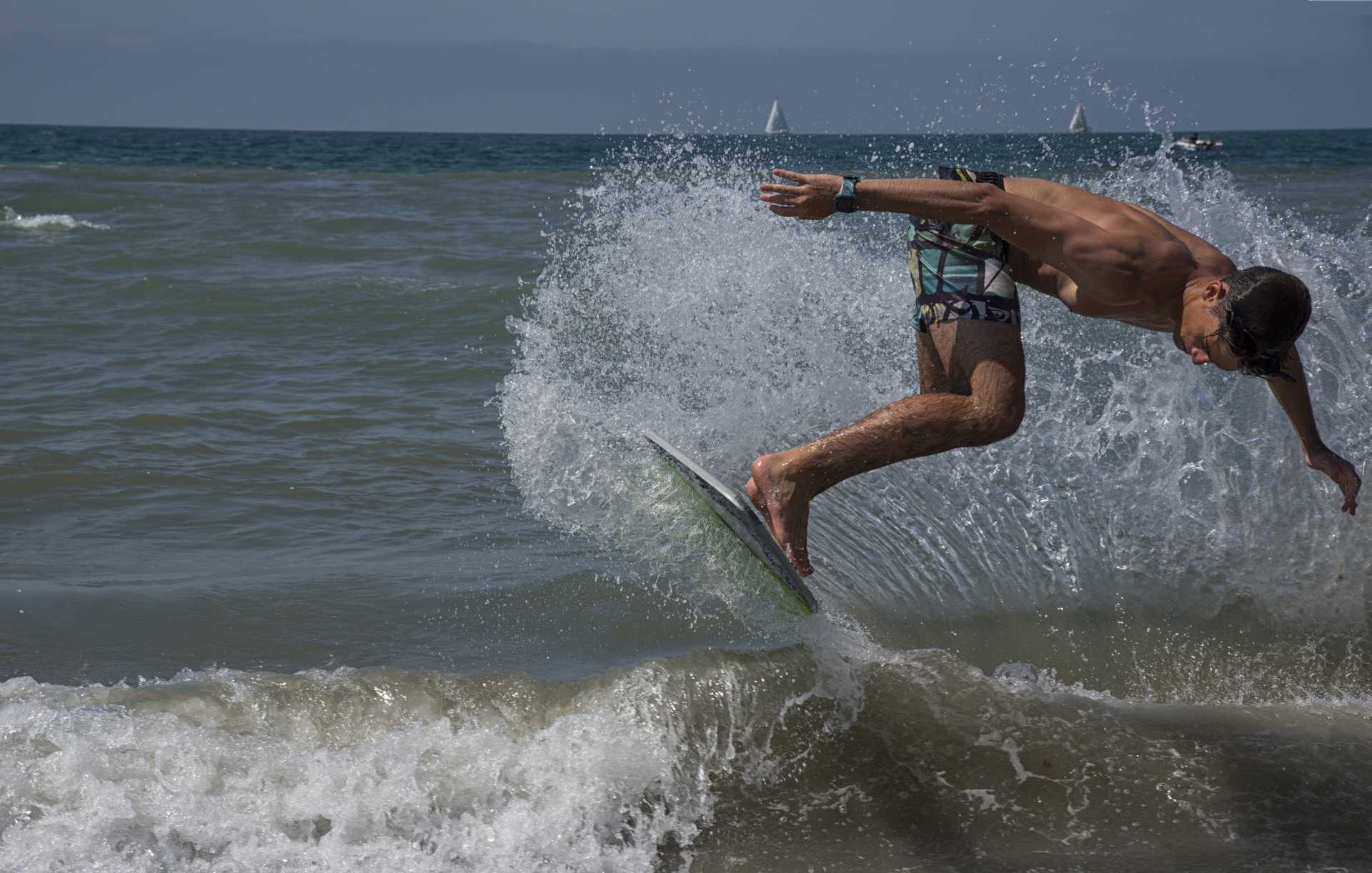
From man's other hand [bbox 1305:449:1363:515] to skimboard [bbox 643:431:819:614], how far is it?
1.71 metres

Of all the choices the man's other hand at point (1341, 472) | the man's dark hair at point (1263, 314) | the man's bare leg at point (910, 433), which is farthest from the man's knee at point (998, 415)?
the man's other hand at point (1341, 472)

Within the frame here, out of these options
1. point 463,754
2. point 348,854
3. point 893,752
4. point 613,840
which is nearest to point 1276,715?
point 893,752

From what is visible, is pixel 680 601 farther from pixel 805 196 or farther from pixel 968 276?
pixel 805 196

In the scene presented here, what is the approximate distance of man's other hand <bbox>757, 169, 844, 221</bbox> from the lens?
3643 millimetres

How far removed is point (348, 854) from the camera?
3211 millimetres

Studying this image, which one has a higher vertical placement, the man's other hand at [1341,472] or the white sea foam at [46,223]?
the white sea foam at [46,223]

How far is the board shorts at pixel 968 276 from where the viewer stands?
13.8 feet

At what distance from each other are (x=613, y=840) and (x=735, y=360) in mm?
3593

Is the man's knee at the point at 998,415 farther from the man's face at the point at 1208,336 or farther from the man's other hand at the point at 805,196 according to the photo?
the man's other hand at the point at 805,196

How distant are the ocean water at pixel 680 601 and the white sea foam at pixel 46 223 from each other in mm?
6340

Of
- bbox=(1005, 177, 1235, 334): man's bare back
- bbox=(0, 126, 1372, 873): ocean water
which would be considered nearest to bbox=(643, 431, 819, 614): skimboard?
bbox=(0, 126, 1372, 873): ocean water

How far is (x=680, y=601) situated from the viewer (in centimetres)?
488

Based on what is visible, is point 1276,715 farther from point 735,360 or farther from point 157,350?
point 157,350

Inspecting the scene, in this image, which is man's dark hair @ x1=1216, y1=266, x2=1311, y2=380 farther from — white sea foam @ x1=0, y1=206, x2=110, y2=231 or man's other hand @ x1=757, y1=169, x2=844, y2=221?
white sea foam @ x1=0, y1=206, x2=110, y2=231
